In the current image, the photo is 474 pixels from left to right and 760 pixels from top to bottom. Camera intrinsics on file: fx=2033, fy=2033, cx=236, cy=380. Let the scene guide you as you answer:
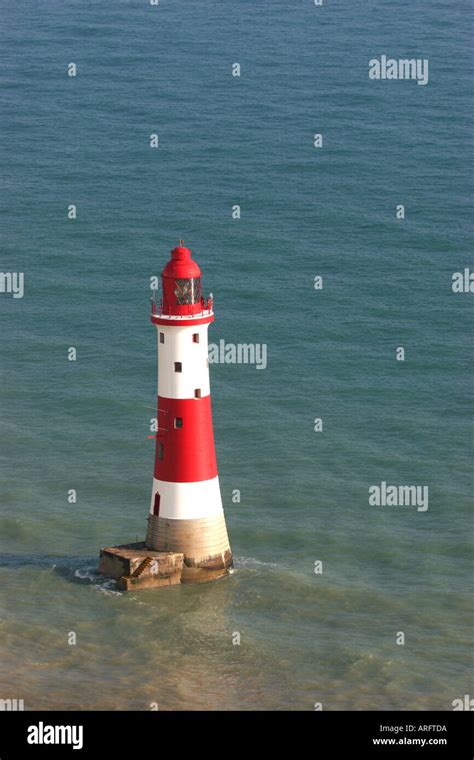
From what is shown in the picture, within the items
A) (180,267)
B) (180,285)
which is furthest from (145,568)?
(180,267)

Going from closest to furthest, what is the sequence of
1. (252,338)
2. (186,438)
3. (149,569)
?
(186,438) < (149,569) < (252,338)

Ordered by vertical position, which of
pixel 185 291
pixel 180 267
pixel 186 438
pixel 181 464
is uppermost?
pixel 180 267

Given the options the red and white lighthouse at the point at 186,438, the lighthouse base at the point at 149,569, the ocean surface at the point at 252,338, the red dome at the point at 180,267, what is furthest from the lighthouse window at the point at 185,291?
the ocean surface at the point at 252,338

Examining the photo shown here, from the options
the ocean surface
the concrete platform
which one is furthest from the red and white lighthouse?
the ocean surface

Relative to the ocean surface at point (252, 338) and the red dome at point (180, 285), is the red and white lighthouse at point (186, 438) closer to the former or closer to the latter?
the red dome at point (180, 285)

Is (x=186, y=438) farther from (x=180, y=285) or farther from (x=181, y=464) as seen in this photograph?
(x=180, y=285)

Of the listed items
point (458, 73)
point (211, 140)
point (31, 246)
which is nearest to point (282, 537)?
point (31, 246)

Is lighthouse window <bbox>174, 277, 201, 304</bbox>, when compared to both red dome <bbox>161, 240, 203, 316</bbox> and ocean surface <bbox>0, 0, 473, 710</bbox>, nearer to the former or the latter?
red dome <bbox>161, 240, 203, 316</bbox>
